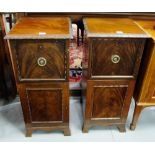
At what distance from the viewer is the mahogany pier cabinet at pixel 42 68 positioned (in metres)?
0.91

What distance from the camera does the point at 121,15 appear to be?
1229 millimetres

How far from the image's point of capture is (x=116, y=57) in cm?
100

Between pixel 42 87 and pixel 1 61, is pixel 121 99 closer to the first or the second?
pixel 42 87

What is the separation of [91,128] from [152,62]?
65cm

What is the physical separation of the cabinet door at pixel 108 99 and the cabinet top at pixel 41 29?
0.34 metres

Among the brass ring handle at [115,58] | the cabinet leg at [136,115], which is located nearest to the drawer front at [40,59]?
the brass ring handle at [115,58]

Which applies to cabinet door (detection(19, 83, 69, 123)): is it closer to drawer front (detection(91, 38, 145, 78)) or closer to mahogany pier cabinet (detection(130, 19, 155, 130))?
drawer front (detection(91, 38, 145, 78))

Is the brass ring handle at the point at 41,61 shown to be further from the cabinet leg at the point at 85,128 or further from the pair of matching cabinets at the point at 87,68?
the cabinet leg at the point at 85,128

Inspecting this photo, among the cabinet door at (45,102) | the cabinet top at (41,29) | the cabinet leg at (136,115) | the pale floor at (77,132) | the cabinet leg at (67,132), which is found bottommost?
the pale floor at (77,132)

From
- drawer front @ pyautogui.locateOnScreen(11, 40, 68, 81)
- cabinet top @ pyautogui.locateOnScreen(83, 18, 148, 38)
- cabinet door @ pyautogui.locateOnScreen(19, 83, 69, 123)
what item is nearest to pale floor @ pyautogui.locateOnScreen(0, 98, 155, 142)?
cabinet door @ pyautogui.locateOnScreen(19, 83, 69, 123)

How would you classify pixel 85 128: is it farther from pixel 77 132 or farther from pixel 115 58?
pixel 115 58
